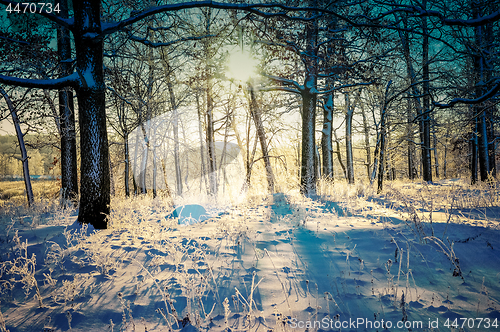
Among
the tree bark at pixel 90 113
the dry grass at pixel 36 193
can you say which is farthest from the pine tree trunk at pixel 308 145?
the dry grass at pixel 36 193

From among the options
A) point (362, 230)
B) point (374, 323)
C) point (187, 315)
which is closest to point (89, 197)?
point (187, 315)

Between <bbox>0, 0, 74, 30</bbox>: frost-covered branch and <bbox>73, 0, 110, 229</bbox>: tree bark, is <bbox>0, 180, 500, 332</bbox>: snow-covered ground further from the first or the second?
<bbox>0, 0, 74, 30</bbox>: frost-covered branch

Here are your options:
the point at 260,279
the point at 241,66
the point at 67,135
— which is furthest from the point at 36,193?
the point at 260,279

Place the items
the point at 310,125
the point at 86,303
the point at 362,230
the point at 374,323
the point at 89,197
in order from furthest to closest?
the point at 310,125 < the point at 89,197 < the point at 362,230 < the point at 86,303 < the point at 374,323

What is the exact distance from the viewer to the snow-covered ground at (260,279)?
186cm

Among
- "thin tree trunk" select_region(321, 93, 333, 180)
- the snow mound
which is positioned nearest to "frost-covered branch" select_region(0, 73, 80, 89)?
the snow mound

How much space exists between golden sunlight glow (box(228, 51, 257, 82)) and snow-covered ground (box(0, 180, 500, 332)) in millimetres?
6515

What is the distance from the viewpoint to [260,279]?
2420 millimetres

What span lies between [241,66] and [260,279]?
8201 mm

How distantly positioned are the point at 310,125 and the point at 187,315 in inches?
314

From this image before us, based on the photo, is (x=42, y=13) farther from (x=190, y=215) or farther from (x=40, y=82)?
(x=190, y=215)

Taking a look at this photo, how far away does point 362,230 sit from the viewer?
401cm

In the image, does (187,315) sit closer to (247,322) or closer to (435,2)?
(247,322)

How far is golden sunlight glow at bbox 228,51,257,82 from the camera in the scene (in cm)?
836
